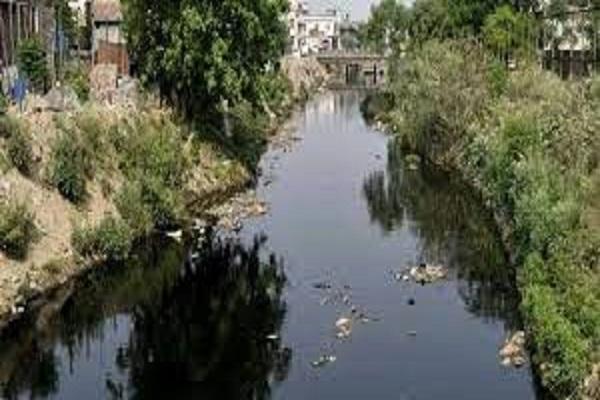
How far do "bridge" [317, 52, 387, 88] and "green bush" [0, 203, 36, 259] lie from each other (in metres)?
130

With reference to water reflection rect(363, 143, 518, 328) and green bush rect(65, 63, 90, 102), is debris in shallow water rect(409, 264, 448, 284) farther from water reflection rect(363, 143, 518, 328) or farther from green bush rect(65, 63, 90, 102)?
green bush rect(65, 63, 90, 102)

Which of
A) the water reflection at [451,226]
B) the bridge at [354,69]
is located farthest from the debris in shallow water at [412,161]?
the bridge at [354,69]

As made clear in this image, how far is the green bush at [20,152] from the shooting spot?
1866 inches

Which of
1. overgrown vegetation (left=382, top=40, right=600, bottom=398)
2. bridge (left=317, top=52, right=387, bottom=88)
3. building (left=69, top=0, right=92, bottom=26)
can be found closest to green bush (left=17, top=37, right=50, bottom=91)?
overgrown vegetation (left=382, top=40, right=600, bottom=398)

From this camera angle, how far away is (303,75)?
157m

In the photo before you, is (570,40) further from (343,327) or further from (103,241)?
(343,327)

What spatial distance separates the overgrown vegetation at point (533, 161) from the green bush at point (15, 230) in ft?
61.5

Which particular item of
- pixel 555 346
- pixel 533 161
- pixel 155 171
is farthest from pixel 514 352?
pixel 155 171

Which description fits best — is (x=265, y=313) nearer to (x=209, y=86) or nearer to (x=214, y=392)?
(x=214, y=392)

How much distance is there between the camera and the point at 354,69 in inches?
7608

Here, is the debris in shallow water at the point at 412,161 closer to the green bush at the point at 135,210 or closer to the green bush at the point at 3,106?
the green bush at the point at 135,210

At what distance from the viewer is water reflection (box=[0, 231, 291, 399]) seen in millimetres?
34188

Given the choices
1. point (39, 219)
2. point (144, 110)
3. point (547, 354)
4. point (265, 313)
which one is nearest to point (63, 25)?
point (144, 110)

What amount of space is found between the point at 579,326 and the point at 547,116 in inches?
956
